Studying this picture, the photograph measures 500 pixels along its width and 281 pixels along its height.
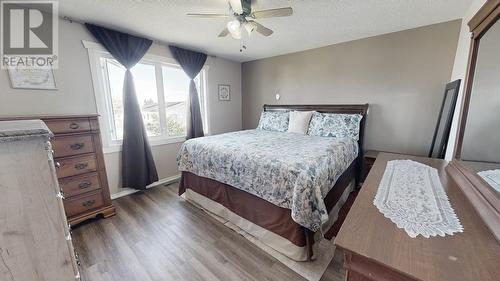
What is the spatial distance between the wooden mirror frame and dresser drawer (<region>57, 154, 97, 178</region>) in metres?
3.06

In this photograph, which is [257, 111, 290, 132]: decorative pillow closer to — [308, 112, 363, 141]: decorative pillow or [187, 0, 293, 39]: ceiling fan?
[308, 112, 363, 141]: decorative pillow

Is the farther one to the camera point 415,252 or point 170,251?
point 170,251

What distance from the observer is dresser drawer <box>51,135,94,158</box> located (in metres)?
1.91

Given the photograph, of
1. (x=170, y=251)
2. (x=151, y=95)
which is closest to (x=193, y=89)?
(x=151, y=95)

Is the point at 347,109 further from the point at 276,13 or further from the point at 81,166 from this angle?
the point at 81,166

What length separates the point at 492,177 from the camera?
2.99ft

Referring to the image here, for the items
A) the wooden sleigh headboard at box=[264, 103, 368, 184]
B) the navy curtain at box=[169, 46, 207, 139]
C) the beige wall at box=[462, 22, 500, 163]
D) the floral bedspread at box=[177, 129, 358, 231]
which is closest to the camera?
the beige wall at box=[462, 22, 500, 163]

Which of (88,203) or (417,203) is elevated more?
(417,203)

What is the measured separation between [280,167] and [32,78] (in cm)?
279

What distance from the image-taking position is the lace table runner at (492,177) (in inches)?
33.9

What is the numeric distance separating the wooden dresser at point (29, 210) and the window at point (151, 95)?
7.53 feet

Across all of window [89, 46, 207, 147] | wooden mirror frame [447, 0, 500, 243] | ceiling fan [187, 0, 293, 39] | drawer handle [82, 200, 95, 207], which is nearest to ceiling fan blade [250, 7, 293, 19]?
ceiling fan [187, 0, 293, 39]

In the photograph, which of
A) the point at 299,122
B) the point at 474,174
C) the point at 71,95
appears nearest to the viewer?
the point at 474,174

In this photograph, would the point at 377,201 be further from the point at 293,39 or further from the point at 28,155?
the point at 293,39
